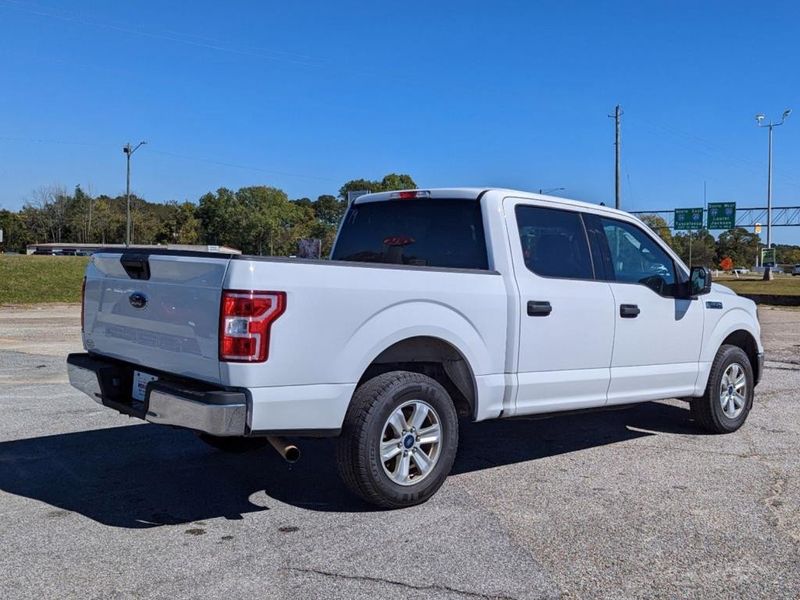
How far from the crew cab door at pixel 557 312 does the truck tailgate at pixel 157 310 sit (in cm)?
212

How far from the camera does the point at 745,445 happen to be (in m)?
6.65

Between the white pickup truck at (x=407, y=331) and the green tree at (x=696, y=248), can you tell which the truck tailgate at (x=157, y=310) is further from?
the green tree at (x=696, y=248)

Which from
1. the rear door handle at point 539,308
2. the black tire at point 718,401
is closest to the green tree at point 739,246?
the black tire at point 718,401

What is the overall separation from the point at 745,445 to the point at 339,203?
92794mm

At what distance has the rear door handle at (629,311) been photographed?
231 inches

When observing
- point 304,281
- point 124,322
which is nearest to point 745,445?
point 304,281

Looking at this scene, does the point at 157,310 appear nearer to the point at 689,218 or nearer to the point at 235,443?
the point at 235,443

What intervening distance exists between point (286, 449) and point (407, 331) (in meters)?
0.98

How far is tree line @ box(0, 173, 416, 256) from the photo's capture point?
75.6m

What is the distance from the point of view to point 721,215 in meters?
58.1

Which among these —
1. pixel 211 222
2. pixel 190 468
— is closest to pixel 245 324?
pixel 190 468

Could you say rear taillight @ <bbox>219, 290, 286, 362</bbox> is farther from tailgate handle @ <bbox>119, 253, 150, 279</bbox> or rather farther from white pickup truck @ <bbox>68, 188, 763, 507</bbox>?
tailgate handle @ <bbox>119, 253, 150, 279</bbox>

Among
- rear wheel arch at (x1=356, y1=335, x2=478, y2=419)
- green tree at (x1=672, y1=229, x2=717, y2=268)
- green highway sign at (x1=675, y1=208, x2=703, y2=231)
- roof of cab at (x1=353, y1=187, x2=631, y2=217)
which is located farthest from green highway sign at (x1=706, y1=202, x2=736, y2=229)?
rear wheel arch at (x1=356, y1=335, x2=478, y2=419)

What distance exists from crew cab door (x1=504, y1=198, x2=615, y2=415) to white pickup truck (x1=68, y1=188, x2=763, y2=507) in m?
0.01
